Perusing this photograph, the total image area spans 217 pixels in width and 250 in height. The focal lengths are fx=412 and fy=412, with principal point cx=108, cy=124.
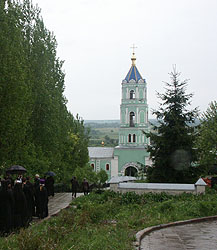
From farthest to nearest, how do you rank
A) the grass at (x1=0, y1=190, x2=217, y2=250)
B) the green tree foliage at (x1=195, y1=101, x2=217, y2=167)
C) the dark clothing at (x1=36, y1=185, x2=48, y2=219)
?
1. the green tree foliage at (x1=195, y1=101, x2=217, y2=167)
2. the dark clothing at (x1=36, y1=185, x2=48, y2=219)
3. the grass at (x1=0, y1=190, x2=217, y2=250)

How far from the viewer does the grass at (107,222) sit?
8.19 metres

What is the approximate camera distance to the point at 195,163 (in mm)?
23438

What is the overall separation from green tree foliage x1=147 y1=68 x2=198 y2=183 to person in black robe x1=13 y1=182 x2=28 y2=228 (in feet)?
40.3

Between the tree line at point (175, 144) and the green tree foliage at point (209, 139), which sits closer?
the tree line at point (175, 144)

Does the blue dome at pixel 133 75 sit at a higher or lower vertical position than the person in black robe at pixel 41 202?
higher

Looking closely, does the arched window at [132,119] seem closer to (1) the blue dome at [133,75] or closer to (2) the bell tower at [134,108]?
(2) the bell tower at [134,108]

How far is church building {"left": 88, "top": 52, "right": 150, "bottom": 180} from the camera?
2229 inches

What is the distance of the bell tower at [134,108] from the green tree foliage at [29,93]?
2917 cm

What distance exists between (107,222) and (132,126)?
45209 millimetres

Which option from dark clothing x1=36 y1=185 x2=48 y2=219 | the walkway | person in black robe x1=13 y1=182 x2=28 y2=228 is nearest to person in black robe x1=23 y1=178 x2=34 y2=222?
dark clothing x1=36 y1=185 x2=48 y2=219

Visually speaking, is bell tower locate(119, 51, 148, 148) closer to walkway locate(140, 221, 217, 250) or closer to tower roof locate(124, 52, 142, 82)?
tower roof locate(124, 52, 142, 82)

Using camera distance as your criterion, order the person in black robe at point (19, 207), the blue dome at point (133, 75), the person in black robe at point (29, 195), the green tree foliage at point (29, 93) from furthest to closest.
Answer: the blue dome at point (133, 75) → the green tree foliage at point (29, 93) → the person in black robe at point (29, 195) → the person in black robe at point (19, 207)

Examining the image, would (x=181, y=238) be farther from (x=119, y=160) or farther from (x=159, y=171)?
(x=119, y=160)

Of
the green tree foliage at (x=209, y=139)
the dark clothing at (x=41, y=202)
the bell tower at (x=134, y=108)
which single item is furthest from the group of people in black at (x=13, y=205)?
the bell tower at (x=134, y=108)
